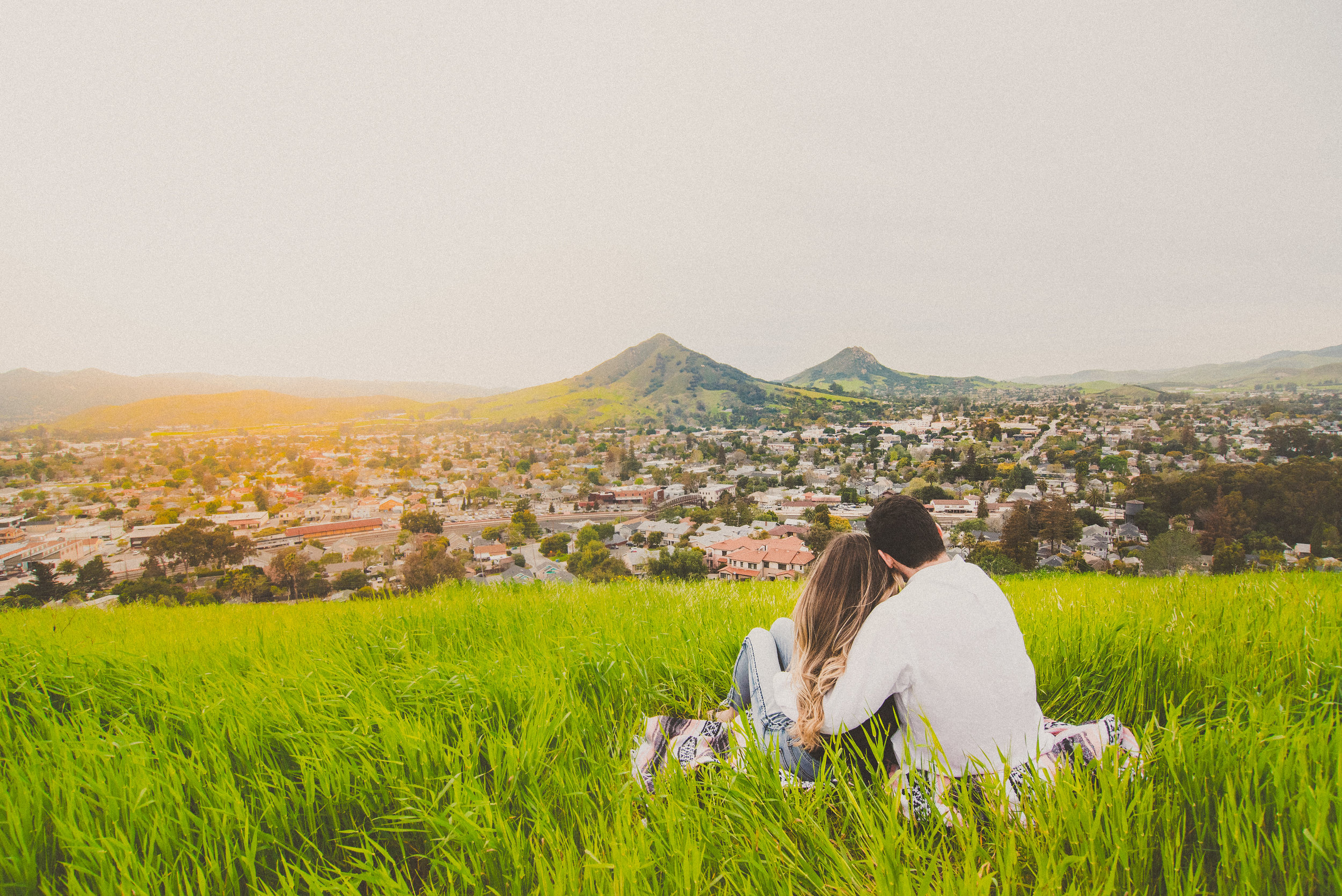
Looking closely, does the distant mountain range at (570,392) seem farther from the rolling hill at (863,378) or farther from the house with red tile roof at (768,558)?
the house with red tile roof at (768,558)

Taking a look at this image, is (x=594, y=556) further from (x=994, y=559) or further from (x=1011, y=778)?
(x=1011, y=778)

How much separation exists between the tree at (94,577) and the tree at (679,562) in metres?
19.2

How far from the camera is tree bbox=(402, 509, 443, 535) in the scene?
2009cm

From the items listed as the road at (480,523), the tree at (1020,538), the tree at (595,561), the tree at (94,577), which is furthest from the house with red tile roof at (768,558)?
the tree at (94,577)

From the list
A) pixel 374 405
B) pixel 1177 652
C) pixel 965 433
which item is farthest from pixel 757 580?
pixel 374 405

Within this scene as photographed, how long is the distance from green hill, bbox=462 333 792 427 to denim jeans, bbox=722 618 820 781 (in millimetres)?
27108

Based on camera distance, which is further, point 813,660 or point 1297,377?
point 1297,377

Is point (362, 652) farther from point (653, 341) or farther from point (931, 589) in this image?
point (653, 341)

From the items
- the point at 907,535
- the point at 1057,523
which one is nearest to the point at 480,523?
the point at 907,535

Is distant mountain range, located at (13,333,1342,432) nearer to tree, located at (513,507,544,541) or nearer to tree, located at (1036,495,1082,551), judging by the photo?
tree, located at (513,507,544,541)

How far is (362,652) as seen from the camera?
11.5ft

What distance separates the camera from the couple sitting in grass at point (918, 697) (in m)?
1.77

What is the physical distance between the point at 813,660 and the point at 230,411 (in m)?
31.8

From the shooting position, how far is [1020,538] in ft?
61.2
